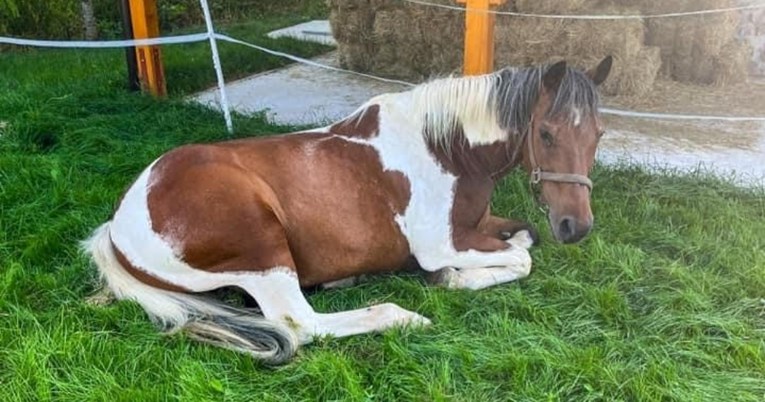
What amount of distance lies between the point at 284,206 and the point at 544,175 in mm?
841

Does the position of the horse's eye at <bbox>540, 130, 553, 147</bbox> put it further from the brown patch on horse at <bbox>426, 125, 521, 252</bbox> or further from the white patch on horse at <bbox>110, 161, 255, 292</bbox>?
the white patch on horse at <bbox>110, 161, 255, 292</bbox>

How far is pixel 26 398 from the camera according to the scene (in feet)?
5.92

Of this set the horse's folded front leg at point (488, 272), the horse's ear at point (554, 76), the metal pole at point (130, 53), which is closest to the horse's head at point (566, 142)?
the horse's ear at point (554, 76)

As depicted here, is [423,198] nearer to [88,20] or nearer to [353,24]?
[353,24]

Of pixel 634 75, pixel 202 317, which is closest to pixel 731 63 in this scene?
pixel 634 75

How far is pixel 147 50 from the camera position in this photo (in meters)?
4.95

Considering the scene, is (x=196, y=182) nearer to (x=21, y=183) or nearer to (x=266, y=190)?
(x=266, y=190)

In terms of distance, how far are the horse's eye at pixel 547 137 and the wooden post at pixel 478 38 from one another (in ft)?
4.42

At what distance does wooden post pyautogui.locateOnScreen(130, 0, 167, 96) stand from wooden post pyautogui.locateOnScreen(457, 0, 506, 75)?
8.41ft

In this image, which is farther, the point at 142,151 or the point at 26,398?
the point at 142,151

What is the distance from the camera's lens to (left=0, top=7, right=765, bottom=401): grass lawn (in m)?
1.83

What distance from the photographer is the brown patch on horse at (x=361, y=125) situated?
242 centimetres

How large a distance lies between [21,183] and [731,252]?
10.3 ft

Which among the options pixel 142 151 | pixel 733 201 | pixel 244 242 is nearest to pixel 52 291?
pixel 244 242
